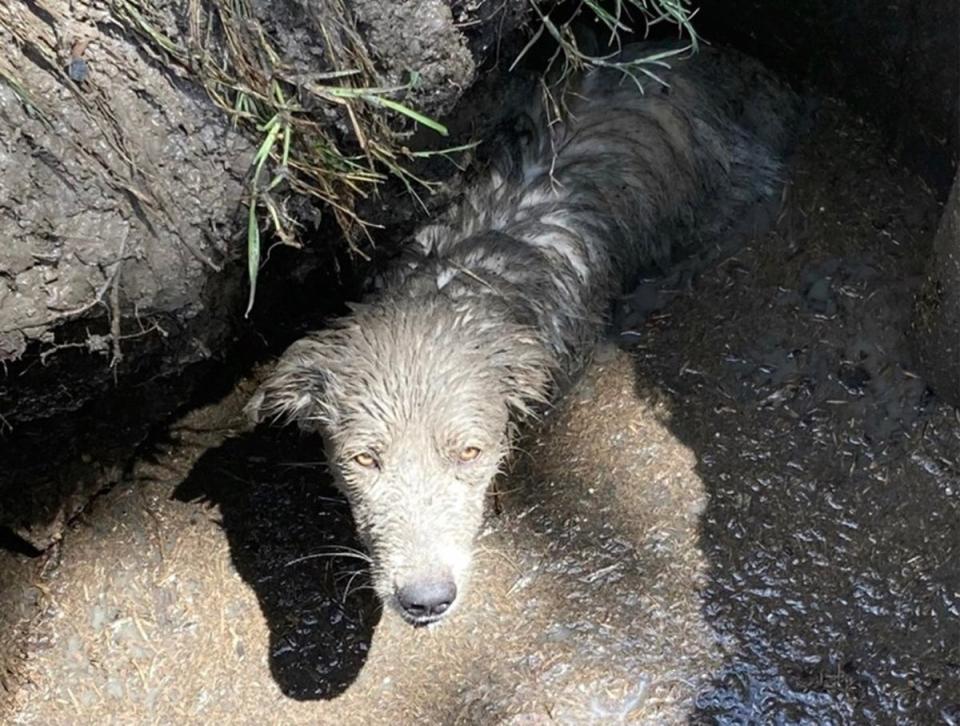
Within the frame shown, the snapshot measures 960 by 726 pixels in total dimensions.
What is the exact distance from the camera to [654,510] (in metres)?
4.87

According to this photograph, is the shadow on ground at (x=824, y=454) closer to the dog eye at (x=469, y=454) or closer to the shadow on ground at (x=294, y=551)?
the dog eye at (x=469, y=454)

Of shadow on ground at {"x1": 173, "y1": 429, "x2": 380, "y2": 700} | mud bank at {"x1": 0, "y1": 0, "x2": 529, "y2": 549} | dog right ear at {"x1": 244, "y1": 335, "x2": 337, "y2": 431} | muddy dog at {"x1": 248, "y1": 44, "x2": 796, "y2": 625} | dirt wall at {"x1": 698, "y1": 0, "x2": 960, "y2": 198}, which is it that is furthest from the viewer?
dirt wall at {"x1": 698, "y1": 0, "x2": 960, "y2": 198}

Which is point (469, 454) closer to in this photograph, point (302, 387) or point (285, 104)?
point (302, 387)

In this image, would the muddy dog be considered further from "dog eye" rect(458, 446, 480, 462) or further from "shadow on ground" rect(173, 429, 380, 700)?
"shadow on ground" rect(173, 429, 380, 700)

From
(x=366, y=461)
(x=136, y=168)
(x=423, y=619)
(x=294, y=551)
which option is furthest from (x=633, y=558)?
(x=136, y=168)

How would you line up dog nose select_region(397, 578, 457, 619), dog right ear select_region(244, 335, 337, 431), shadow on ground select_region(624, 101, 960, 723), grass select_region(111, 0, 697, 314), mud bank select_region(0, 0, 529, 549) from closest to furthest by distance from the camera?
mud bank select_region(0, 0, 529, 549), grass select_region(111, 0, 697, 314), dog nose select_region(397, 578, 457, 619), shadow on ground select_region(624, 101, 960, 723), dog right ear select_region(244, 335, 337, 431)

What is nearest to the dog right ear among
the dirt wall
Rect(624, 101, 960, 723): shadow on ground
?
Rect(624, 101, 960, 723): shadow on ground

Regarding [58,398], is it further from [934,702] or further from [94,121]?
[934,702]

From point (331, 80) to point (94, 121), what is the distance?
31.0 inches

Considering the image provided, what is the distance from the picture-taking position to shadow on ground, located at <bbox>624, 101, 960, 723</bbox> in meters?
4.37

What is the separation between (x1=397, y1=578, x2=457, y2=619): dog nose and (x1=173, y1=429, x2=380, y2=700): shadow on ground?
768 mm

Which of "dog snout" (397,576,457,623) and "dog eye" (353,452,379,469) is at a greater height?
"dog eye" (353,452,379,469)

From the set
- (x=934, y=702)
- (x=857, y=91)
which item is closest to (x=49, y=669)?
(x=934, y=702)

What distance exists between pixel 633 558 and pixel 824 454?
93 cm
